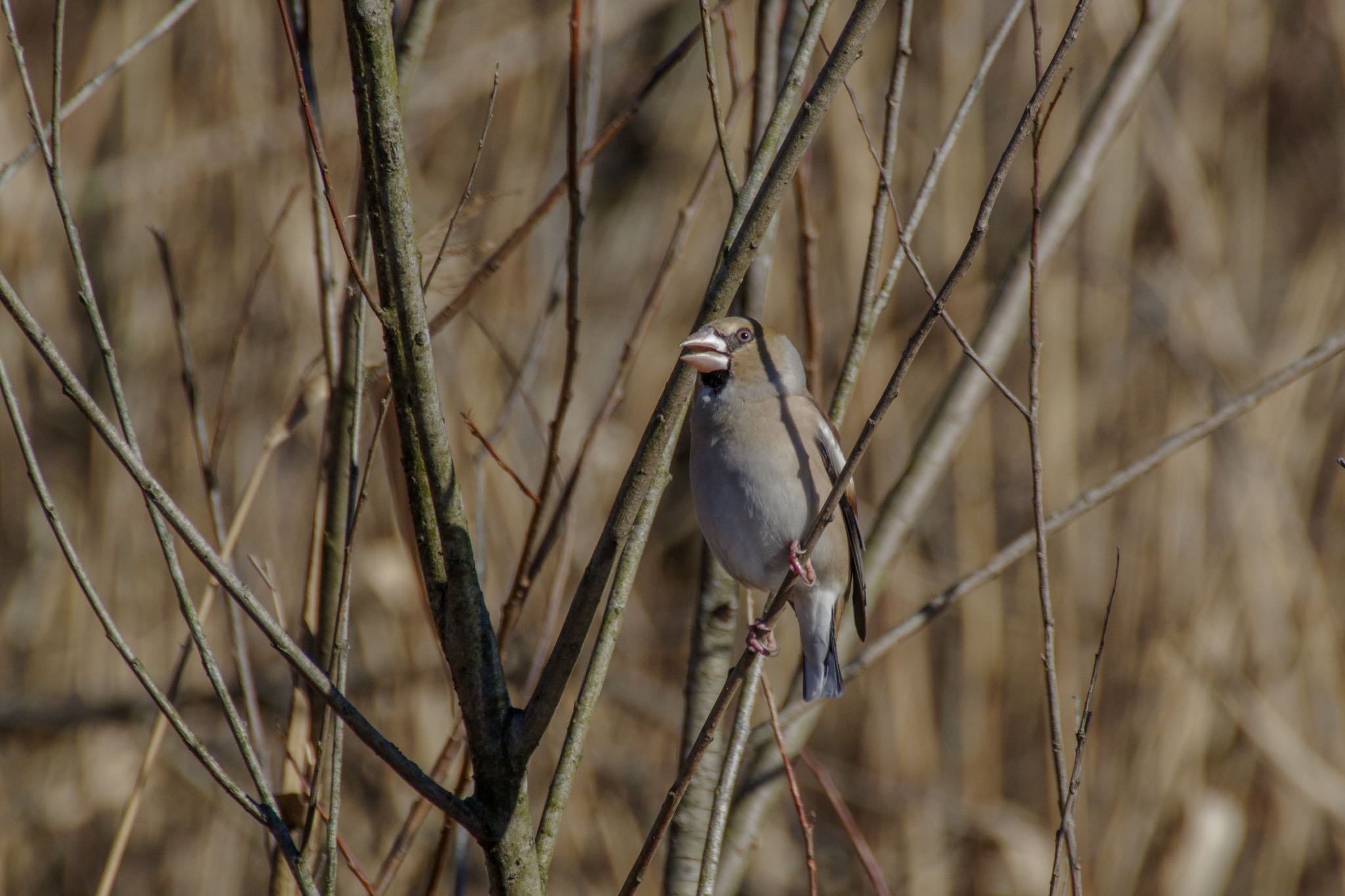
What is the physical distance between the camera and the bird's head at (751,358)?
254 centimetres

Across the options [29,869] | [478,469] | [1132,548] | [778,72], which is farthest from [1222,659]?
[29,869]

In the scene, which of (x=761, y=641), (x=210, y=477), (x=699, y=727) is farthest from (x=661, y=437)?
(x=699, y=727)

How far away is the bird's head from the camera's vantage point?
100 inches

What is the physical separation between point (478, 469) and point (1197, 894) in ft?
11.8

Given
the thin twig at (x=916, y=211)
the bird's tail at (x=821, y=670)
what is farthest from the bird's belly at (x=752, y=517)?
the thin twig at (x=916, y=211)

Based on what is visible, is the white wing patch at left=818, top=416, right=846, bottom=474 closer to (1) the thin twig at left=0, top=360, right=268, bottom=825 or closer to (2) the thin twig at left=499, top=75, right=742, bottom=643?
(2) the thin twig at left=499, top=75, right=742, bottom=643

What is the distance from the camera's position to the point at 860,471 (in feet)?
15.4

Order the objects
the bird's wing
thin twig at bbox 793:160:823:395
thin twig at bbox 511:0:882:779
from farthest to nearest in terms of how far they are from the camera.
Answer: the bird's wing, thin twig at bbox 793:160:823:395, thin twig at bbox 511:0:882:779

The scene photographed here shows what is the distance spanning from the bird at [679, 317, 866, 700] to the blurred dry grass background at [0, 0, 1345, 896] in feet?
4.04

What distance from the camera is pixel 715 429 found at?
2.69m

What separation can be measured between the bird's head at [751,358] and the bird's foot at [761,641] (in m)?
0.62

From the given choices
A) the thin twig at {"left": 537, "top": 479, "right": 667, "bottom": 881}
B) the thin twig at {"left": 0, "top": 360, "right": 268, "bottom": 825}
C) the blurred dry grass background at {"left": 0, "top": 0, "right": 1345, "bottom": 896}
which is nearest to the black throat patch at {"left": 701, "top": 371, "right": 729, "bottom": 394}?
the thin twig at {"left": 537, "top": 479, "right": 667, "bottom": 881}

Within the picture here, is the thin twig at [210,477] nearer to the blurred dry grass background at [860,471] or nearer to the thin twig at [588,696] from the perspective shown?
the thin twig at [588,696]

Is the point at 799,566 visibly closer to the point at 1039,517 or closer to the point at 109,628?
the point at 1039,517
